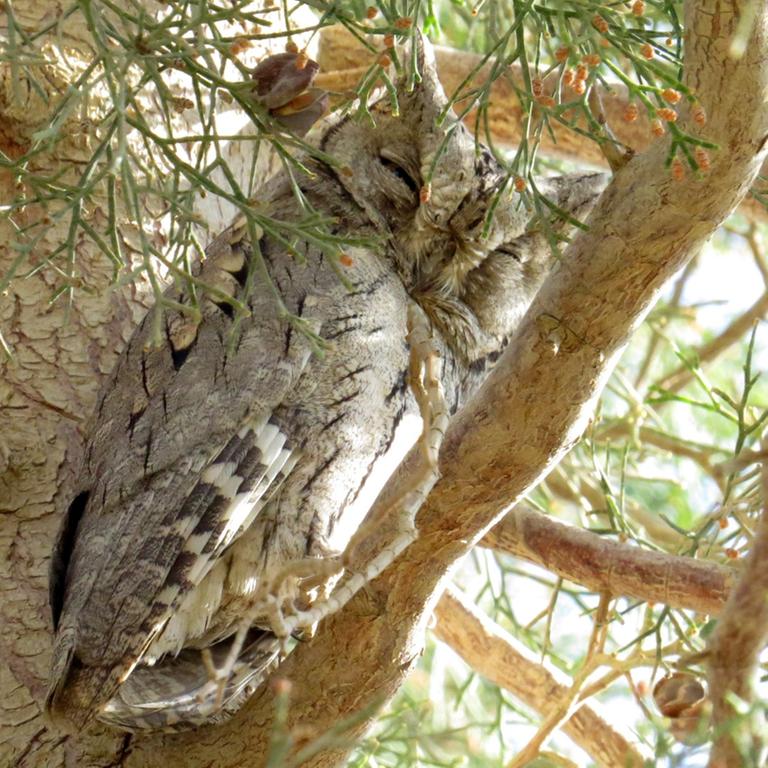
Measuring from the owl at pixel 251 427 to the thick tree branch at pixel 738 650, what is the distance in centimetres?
76

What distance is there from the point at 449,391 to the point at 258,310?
0.48 metres

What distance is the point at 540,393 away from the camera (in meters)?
1.69

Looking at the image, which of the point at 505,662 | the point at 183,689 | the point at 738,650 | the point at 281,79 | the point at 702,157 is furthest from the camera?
the point at 505,662

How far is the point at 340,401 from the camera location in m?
2.09

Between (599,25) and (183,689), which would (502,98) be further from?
(183,689)

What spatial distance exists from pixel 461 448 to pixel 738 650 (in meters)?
0.68

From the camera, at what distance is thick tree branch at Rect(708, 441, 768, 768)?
1.10 meters

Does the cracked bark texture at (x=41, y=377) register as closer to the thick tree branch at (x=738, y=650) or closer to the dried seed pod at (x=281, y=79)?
the dried seed pod at (x=281, y=79)

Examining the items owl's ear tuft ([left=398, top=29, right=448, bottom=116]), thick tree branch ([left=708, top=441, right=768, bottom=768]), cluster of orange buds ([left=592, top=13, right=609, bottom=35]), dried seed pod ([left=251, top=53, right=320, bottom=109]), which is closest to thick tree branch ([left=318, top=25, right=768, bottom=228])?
owl's ear tuft ([left=398, top=29, right=448, bottom=116])

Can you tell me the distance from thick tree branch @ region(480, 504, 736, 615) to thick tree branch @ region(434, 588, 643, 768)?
0.30 m

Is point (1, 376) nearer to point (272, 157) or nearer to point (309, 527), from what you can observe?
point (309, 527)

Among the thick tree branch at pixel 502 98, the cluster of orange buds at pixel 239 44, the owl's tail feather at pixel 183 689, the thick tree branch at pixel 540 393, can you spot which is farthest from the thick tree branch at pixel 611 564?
the thick tree branch at pixel 502 98

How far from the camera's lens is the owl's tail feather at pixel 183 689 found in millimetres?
1857

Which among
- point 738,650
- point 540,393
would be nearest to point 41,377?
point 540,393
